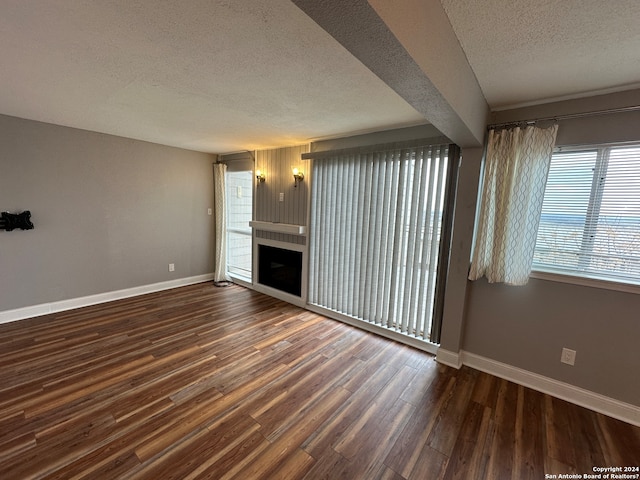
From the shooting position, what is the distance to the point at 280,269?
425 cm

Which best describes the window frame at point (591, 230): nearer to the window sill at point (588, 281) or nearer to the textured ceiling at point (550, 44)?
the window sill at point (588, 281)

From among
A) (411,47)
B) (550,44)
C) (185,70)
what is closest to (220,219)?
(185,70)

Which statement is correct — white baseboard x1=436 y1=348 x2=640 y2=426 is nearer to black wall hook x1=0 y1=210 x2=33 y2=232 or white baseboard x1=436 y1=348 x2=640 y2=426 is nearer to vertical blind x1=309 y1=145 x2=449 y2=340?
vertical blind x1=309 y1=145 x2=449 y2=340

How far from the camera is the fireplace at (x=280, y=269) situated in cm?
399

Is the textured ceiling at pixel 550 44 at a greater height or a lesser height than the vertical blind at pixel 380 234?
greater

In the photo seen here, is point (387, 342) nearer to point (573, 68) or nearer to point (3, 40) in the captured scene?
point (573, 68)

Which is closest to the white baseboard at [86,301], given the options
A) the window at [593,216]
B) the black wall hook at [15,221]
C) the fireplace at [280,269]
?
the black wall hook at [15,221]

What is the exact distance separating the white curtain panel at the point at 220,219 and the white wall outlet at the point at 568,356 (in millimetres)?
4743

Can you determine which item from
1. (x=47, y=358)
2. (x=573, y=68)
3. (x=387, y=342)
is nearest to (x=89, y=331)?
(x=47, y=358)

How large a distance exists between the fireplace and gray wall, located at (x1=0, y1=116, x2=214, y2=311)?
135 centimetres

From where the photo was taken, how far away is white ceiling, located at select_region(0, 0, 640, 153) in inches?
48.8

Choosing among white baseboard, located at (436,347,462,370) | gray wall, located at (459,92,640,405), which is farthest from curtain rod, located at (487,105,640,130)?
white baseboard, located at (436,347,462,370)

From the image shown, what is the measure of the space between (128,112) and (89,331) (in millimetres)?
2413

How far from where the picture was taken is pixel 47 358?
2410 millimetres
